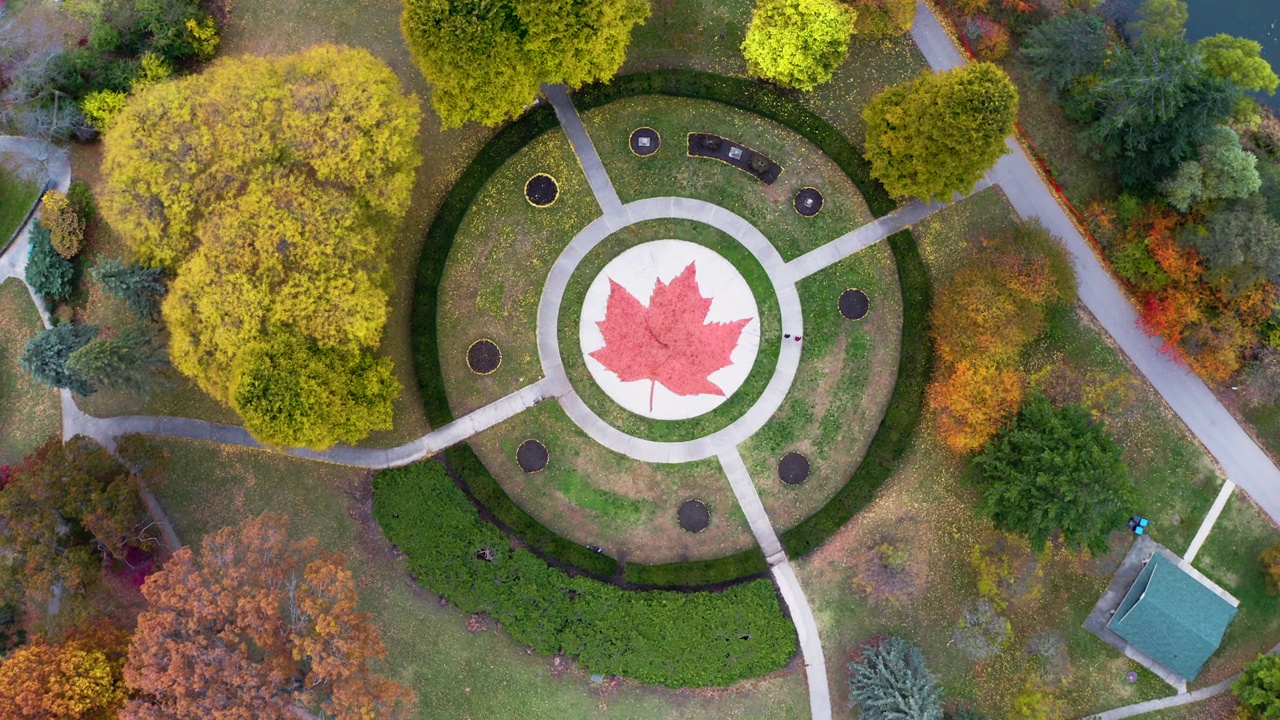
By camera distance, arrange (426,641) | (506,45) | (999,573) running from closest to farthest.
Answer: (506,45), (999,573), (426,641)

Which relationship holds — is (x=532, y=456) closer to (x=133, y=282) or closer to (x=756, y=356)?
(x=756, y=356)

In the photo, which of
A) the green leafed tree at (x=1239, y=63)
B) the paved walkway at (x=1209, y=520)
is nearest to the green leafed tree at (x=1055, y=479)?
the paved walkway at (x=1209, y=520)

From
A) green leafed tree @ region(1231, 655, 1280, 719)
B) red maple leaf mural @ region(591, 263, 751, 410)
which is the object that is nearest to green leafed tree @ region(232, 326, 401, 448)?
red maple leaf mural @ region(591, 263, 751, 410)

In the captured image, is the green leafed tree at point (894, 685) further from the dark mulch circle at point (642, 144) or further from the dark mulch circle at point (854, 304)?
the dark mulch circle at point (642, 144)

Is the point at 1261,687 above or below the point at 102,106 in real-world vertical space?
below

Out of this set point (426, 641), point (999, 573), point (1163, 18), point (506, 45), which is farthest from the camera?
point (426, 641)

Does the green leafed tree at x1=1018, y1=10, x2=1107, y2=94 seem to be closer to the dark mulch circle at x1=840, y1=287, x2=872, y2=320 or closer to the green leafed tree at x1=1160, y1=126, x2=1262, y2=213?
the green leafed tree at x1=1160, y1=126, x2=1262, y2=213

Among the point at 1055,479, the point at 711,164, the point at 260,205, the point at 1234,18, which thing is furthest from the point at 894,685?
the point at 1234,18
